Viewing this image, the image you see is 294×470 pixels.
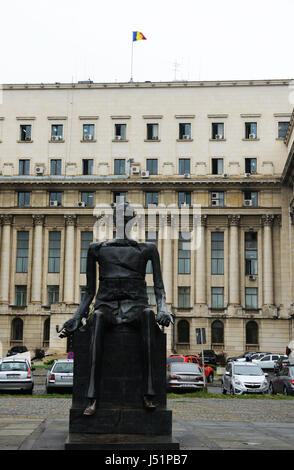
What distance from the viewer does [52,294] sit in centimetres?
6538

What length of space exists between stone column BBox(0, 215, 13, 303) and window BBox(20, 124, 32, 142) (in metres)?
7.81

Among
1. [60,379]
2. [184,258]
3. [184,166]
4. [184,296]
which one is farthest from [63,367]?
[184,166]

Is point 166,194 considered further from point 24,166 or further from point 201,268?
point 24,166

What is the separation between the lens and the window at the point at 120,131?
66.8 metres

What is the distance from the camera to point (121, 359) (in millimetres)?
10031

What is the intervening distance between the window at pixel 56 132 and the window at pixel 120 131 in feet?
17.4

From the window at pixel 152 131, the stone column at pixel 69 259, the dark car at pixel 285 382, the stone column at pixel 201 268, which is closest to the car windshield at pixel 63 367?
the dark car at pixel 285 382

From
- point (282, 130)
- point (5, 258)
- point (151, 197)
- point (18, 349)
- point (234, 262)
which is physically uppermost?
point (282, 130)

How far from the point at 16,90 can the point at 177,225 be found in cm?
2077

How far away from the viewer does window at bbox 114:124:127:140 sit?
2630 inches

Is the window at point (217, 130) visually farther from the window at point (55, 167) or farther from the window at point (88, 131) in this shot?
the window at point (55, 167)

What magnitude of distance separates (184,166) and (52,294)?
17297 millimetres

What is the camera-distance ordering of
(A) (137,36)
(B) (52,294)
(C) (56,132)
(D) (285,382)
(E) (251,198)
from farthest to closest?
(C) (56,132)
(B) (52,294)
(E) (251,198)
(A) (137,36)
(D) (285,382)
